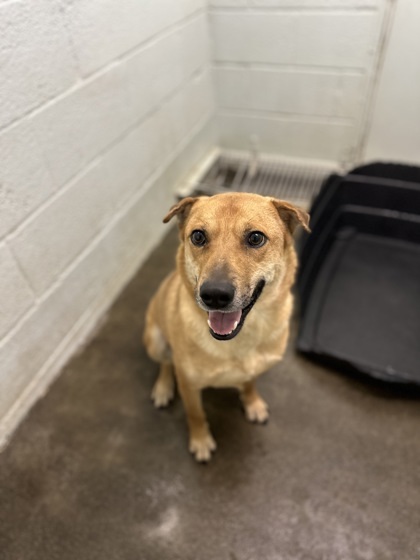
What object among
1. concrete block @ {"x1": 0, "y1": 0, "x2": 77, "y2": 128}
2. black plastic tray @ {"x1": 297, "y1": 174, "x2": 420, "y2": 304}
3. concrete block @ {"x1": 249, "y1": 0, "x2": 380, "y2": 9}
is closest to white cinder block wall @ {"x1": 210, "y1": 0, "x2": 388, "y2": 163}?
concrete block @ {"x1": 249, "y1": 0, "x2": 380, "y2": 9}

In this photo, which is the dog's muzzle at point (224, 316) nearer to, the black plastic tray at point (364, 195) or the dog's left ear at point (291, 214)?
the dog's left ear at point (291, 214)

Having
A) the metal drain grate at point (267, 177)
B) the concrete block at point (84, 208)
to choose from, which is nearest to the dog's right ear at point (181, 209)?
the concrete block at point (84, 208)

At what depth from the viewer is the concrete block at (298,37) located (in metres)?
2.33

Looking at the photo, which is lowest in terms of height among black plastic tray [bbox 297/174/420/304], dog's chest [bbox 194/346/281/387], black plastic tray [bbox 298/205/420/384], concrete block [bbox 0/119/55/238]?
black plastic tray [bbox 298/205/420/384]

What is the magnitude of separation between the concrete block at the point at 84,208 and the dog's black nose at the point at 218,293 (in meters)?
0.95

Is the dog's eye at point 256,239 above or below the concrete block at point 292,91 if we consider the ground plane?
above

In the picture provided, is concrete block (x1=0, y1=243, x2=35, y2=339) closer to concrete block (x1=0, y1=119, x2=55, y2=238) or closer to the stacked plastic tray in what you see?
concrete block (x1=0, y1=119, x2=55, y2=238)

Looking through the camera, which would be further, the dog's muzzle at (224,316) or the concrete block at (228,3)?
the concrete block at (228,3)

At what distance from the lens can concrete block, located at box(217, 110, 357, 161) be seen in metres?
2.78

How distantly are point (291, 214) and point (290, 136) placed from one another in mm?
1867

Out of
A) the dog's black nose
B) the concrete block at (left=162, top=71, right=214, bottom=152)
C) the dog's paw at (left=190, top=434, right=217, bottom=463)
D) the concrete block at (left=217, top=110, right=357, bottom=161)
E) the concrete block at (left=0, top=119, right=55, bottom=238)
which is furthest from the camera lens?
the concrete block at (left=217, top=110, right=357, bottom=161)

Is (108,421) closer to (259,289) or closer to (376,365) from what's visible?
(259,289)

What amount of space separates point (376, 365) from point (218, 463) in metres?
0.81

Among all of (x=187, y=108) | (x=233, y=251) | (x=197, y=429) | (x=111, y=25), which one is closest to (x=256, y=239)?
(x=233, y=251)
